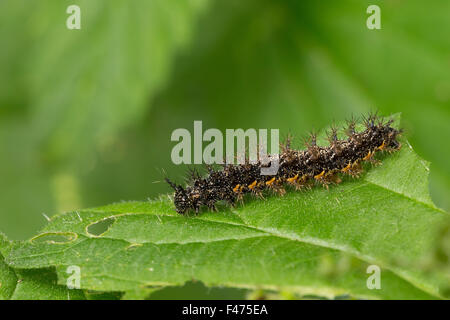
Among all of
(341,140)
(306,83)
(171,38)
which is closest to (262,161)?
(341,140)

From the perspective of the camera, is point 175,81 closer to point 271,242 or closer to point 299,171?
point 299,171

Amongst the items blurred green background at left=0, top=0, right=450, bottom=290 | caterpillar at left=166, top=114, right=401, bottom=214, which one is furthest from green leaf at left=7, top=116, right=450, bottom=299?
blurred green background at left=0, top=0, right=450, bottom=290

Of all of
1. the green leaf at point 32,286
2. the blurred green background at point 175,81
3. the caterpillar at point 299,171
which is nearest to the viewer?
the green leaf at point 32,286

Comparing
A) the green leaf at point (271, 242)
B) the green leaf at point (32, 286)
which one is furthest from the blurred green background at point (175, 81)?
the green leaf at point (32, 286)

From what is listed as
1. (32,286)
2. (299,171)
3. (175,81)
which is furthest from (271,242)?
(175,81)

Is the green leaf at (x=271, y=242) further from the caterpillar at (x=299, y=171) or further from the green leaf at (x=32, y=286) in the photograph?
the caterpillar at (x=299, y=171)

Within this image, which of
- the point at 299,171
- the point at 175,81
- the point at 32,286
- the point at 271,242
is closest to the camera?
the point at 32,286

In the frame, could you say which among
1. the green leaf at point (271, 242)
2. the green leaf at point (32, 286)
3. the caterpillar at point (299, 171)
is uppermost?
the caterpillar at point (299, 171)
